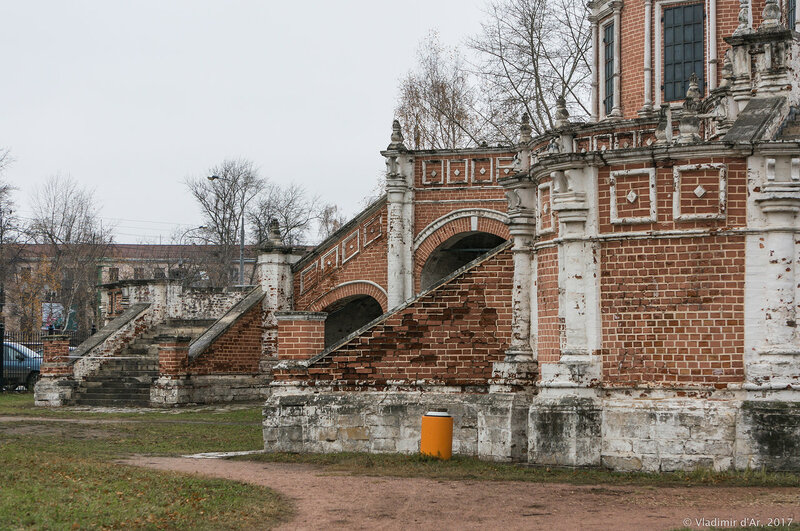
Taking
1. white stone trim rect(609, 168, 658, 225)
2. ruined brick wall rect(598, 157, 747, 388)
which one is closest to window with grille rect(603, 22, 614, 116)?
white stone trim rect(609, 168, 658, 225)

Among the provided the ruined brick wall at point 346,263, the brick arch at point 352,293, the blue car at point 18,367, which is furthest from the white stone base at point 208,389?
the blue car at point 18,367

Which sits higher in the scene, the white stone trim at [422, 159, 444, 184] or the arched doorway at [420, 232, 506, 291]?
the white stone trim at [422, 159, 444, 184]

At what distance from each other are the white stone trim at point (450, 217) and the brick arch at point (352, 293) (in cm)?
135

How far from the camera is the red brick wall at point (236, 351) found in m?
24.4

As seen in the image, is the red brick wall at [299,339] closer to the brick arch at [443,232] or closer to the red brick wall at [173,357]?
the brick arch at [443,232]

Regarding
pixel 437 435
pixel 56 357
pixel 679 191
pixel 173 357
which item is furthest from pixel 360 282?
pixel 679 191

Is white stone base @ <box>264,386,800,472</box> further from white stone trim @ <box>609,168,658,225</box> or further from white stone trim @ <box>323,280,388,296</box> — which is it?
white stone trim @ <box>323,280,388,296</box>

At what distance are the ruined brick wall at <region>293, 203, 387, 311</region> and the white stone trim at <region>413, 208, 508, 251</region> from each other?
0.88 meters

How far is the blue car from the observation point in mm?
31328

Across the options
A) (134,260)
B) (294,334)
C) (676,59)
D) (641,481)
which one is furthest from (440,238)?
(134,260)

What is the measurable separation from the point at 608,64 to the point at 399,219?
22.3ft

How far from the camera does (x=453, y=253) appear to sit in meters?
24.5

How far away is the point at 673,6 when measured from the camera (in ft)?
78.1

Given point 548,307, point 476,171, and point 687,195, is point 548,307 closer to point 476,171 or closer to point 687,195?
point 687,195
